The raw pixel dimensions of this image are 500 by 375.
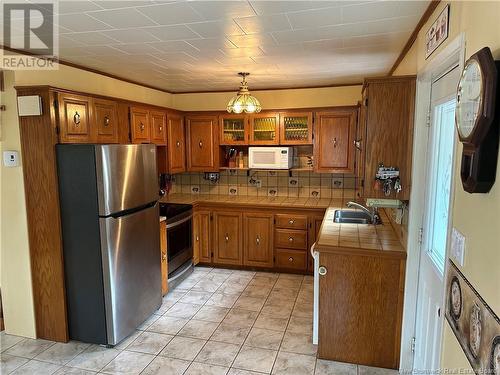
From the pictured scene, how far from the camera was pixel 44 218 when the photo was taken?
2.67 m

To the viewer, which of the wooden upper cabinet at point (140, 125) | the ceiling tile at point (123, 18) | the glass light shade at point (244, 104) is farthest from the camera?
the wooden upper cabinet at point (140, 125)

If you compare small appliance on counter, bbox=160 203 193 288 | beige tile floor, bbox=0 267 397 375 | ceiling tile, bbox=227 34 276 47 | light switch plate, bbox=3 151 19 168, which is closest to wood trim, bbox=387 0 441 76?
ceiling tile, bbox=227 34 276 47

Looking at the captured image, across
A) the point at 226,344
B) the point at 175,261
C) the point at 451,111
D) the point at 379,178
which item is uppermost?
the point at 451,111

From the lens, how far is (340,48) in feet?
8.61

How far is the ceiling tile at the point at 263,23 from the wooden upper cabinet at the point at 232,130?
215 centimetres

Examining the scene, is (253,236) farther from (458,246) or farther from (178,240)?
(458,246)

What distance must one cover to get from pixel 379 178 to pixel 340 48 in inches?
43.8

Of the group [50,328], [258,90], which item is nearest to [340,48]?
[258,90]

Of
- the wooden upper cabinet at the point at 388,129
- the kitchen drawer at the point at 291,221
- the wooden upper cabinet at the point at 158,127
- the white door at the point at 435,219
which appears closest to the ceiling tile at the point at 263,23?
the wooden upper cabinet at the point at 388,129

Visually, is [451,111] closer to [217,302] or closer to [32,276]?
[217,302]

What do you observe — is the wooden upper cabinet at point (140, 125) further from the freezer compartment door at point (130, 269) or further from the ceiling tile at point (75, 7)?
the ceiling tile at point (75, 7)

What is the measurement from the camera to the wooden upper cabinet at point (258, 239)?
4.14 meters

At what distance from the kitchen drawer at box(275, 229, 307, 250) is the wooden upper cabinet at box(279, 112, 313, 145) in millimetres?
1112

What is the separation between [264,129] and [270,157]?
0.38m
